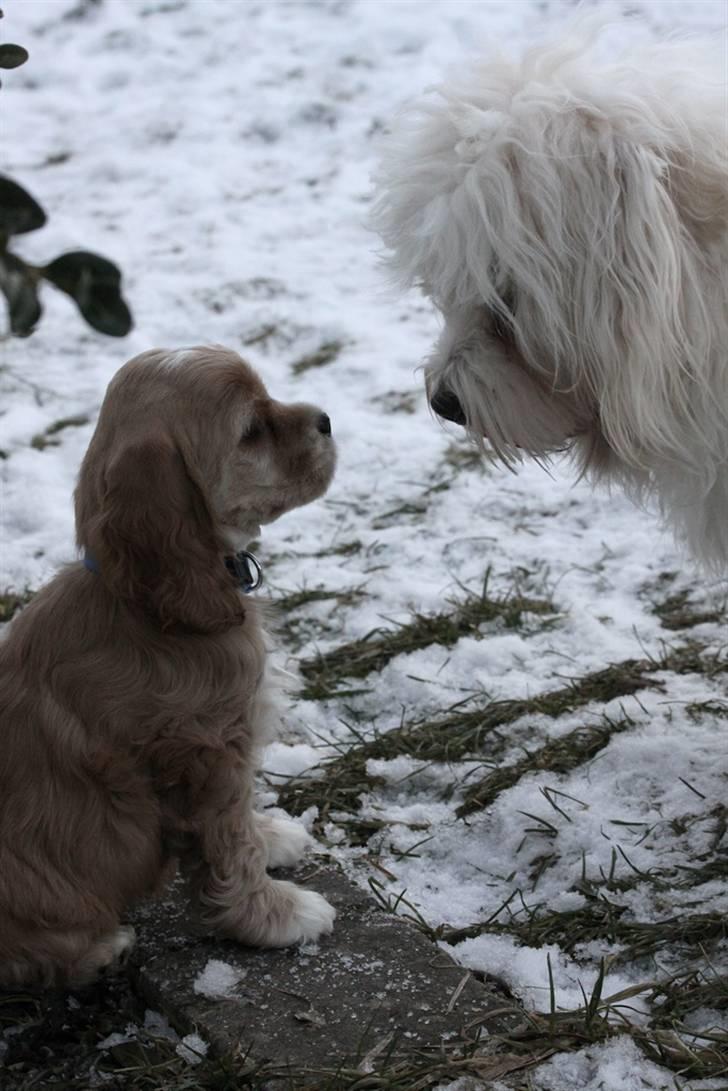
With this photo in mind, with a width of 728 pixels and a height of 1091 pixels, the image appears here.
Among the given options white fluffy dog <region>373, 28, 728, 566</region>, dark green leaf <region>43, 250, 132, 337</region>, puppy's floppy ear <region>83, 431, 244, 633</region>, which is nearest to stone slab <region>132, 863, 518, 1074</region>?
puppy's floppy ear <region>83, 431, 244, 633</region>

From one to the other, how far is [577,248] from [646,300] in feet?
0.51

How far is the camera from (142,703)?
249cm

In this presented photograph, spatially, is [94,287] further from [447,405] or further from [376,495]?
[376,495]

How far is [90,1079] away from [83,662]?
73 centimetres

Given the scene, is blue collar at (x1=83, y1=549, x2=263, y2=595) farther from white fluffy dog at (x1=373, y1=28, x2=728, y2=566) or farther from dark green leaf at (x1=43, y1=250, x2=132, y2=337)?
dark green leaf at (x1=43, y1=250, x2=132, y2=337)

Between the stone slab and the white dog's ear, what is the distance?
1.04m

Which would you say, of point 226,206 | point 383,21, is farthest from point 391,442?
point 383,21

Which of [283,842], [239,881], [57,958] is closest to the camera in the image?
[57,958]

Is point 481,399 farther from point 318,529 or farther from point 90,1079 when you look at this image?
point 318,529

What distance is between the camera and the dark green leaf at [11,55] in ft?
4.13

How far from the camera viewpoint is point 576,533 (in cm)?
431

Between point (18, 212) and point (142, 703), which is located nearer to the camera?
point (18, 212)

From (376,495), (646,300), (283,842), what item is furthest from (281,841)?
(376,495)

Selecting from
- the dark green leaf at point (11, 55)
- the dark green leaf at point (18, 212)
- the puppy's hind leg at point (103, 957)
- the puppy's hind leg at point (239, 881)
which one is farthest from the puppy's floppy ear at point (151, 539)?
the dark green leaf at point (18, 212)
